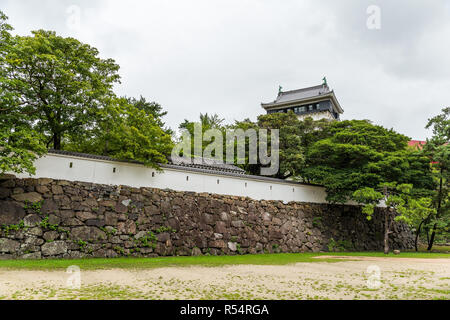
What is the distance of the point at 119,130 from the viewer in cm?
1351

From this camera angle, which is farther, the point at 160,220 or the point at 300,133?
the point at 300,133

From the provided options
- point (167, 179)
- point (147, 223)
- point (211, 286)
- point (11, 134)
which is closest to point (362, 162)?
point (167, 179)

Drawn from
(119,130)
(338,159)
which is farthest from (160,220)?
(338,159)

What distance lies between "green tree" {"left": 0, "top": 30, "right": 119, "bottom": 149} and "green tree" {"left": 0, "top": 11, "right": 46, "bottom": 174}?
1.05 feet

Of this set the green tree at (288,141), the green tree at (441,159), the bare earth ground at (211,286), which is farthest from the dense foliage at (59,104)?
the green tree at (441,159)

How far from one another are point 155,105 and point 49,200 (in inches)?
794

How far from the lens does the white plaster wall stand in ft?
39.5

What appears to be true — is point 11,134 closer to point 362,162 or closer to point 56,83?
point 56,83

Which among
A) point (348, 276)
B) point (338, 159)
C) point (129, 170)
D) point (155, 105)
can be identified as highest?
point (155, 105)

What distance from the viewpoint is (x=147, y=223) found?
13.2 m

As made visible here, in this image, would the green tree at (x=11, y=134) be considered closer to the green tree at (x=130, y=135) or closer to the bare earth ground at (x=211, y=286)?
the green tree at (x=130, y=135)

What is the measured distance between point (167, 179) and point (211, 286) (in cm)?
893

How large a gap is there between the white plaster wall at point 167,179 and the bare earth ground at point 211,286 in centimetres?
531
